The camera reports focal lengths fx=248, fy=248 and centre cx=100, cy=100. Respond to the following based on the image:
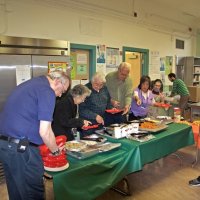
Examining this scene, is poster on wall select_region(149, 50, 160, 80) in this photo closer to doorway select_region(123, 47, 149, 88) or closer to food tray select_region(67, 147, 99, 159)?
doorway select_region(123, 47, 149, 88)

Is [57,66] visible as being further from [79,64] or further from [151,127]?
[151,127]

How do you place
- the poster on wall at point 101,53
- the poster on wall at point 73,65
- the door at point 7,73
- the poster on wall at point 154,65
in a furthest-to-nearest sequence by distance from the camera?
the poster on wall at point 154,65
the poster on wall at point 101,53
the poster on wall at point 73,65
the door at point 7,73

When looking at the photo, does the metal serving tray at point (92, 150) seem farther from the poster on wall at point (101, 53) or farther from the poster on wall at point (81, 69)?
the poster on wall at point (101, 53)

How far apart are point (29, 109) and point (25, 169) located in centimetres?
42

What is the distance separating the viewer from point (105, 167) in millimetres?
2072

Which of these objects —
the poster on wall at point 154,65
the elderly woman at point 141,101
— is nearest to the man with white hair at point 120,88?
the elderly woman at point 141,101

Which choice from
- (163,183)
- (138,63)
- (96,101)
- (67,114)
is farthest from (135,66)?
(67,114)

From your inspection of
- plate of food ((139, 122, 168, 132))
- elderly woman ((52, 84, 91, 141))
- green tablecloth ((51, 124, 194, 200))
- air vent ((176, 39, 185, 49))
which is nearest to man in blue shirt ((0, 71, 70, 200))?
green tablecloth ((51, 124, 194, 200))

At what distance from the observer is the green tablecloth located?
70.6 inches

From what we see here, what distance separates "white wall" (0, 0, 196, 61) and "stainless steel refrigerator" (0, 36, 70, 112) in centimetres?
24

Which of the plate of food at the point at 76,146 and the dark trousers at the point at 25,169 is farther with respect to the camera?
the plate of food at the point at 76,146

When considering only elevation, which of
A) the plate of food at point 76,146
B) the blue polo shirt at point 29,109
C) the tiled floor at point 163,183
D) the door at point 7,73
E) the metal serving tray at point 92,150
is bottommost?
the tiled floor at point 163,183

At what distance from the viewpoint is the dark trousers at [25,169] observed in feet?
5.53

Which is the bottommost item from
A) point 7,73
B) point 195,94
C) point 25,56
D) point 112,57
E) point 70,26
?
point 195,94
